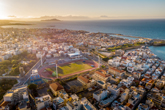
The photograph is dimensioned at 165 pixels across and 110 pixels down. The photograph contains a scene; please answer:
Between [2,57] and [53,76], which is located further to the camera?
[2,57]

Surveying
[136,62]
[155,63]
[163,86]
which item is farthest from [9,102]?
[155,63]

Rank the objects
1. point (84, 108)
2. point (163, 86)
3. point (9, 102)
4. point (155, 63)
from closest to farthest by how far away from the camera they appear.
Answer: point (84, 108)
point (9, 102)
point (163, 86)
point (155, 63)

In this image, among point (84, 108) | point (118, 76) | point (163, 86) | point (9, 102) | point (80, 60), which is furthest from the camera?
point (80, 60)

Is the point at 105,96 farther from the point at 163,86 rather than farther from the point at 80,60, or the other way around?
the point at 80,60

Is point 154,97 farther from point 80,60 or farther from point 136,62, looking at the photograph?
point 80,60

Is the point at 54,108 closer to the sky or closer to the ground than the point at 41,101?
closer to the ground

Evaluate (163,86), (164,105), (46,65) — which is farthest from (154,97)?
(46,65)
